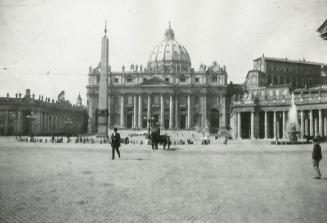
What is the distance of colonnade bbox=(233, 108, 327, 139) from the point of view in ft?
172

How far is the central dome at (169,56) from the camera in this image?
113938 millimetres

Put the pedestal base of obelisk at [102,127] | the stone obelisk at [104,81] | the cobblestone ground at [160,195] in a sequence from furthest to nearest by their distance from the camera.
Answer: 1. the pedestal base of obelisk at [102,127]
2. the stone obelisk at [104,81]
3. the cobblestone ground at [160,195]

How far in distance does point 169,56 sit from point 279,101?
61.3 meters

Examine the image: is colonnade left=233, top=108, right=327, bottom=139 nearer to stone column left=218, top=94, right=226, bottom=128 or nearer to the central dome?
stone column left=218, top=94, right=226, bottom=128

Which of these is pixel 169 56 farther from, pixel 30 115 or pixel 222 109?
pixel 30 115

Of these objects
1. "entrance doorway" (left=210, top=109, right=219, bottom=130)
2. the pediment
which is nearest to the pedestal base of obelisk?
the pediment

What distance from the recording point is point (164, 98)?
94188 millimetres

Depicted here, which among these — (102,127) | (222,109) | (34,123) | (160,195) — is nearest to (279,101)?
(102,127)

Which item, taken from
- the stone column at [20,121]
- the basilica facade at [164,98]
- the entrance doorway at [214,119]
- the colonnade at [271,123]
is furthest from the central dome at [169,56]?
the stone column at [20,121]

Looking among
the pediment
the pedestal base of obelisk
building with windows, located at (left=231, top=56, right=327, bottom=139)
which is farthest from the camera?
the pediment

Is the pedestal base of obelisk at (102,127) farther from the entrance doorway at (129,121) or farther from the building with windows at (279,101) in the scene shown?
the entrance doorway at (129,121)

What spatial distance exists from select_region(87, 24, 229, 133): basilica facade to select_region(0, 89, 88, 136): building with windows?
11.5 meters

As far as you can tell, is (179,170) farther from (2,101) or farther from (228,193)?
(2,101)

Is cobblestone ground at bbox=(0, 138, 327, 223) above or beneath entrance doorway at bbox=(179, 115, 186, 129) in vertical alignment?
beneath
